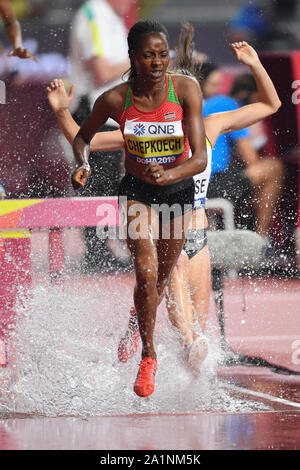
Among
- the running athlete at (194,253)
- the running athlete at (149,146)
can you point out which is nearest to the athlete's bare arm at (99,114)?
the running athlete at (149,146)

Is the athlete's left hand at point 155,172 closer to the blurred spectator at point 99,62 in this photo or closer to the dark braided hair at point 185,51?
the dark braided hair at point 185,51

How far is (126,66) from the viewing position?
693 centimetres

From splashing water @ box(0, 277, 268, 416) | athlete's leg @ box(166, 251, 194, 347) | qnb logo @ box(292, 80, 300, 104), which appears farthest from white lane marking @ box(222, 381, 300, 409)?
qnb logo @ box(292, 80, 300, 104)

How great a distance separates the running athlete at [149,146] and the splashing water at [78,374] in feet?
2.03

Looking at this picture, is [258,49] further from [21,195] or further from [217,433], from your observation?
[217,433]

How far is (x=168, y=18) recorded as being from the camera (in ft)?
24.6

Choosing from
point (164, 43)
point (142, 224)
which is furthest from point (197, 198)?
point (164, 43)

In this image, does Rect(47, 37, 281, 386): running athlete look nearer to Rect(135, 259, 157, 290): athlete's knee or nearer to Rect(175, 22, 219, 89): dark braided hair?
Rect(175, 22, 219, 89): dark braided hair

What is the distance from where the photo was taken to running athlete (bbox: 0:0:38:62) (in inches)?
275

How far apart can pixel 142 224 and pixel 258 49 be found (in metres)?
3.96

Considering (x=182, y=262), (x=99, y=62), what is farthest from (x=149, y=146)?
(x=99, y=62)

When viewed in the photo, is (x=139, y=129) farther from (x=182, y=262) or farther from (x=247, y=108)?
(x=247, y=108)

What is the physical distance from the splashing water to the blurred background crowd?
1.97 meters

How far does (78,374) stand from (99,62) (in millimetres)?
2999
